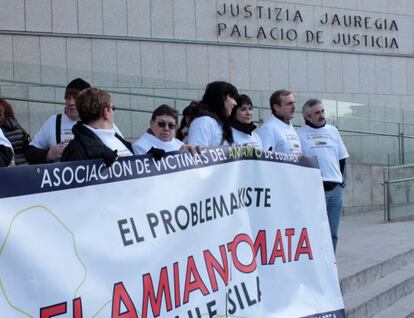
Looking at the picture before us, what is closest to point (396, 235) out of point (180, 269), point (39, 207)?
point (180, 269)

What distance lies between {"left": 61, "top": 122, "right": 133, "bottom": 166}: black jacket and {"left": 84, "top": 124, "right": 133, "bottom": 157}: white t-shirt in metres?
0.05

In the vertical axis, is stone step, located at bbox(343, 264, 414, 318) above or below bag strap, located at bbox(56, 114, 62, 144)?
below

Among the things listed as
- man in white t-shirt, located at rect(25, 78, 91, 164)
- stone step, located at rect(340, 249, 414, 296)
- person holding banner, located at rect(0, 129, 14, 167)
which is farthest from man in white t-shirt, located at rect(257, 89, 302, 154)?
person holding banner, located at rect(0, 129, 14, 167)

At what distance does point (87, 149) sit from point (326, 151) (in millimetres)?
3563

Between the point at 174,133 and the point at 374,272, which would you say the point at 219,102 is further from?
the point at 374,272

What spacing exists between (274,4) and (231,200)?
13105 mm

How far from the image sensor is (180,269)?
425 centimetres

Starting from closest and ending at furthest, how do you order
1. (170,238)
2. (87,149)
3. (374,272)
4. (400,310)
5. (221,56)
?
(87,149)
(170,238)
(400,310)
(374,272)
(221,56)

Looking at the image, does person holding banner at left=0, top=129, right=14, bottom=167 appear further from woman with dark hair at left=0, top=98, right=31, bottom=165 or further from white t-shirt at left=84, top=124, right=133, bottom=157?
woman with dark hair at left=0, top=98, right=31, bottom=165

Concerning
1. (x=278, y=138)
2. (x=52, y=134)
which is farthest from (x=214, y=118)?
(x=52, y=134)

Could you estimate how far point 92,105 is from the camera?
14.1 feet

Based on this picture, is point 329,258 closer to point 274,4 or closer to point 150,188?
point 150,188

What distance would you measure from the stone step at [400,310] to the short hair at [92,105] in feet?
13.1

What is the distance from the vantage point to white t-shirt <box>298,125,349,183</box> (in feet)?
23.6
